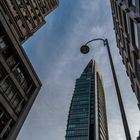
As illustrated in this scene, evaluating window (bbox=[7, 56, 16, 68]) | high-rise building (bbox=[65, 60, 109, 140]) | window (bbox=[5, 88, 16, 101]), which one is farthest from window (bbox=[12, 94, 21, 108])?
high-rise building (bbox=[65, 60, 109, 140])

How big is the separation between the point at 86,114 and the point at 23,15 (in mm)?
103840

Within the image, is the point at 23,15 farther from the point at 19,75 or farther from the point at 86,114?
the point at 86,114

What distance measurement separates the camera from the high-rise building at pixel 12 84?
2403 cm

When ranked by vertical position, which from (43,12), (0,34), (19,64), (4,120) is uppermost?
(0,34)

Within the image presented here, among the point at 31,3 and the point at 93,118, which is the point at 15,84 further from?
the point at 93,118

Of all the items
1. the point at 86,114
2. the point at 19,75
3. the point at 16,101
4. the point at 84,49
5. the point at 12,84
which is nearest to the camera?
the point at 84,49

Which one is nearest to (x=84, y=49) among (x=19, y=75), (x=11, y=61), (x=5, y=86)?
(x=5, y=86)

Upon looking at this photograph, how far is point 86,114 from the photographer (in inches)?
5655

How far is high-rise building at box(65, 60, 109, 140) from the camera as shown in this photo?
424 ft

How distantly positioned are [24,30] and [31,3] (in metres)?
8.19

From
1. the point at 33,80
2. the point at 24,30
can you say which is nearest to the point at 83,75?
the point at 24,30

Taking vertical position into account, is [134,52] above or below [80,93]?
above

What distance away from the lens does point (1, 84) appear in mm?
23578

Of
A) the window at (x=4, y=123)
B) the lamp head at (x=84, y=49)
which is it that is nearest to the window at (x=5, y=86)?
the window at (x=4, y=123)
